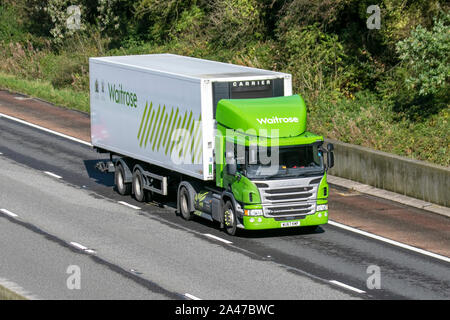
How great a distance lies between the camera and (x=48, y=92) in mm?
45469

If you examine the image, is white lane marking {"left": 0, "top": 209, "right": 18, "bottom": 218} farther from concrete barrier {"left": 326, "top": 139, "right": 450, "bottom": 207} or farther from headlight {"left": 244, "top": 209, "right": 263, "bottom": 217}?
concrete barrier {"left": 326, "top": 139, "right": 450, "bottom": 207}

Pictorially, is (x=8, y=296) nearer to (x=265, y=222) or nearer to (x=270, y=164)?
(x=265, y=222)

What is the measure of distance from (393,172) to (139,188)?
7539mm

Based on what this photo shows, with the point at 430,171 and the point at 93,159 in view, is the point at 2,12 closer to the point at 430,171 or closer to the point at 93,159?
the point at 93,159

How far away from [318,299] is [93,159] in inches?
643

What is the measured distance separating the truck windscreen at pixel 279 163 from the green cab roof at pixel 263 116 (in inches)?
15.1

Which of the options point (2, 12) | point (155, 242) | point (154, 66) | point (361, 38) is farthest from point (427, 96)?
point (2, 12)

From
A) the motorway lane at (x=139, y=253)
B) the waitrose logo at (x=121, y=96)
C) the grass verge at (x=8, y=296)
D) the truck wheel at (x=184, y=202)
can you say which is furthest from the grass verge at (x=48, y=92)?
the grass verge at (x=8, y=296)

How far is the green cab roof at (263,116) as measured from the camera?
72.9ft

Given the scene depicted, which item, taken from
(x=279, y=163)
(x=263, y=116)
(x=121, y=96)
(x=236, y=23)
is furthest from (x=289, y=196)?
(x=236, y=23)

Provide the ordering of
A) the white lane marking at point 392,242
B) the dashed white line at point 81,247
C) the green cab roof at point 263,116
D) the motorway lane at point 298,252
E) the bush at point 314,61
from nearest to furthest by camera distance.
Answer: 1. the motorway lane at point 298,252
2. the dashed white line at point 81,247
3. the white lane marking at point 392,242
4. the green cab roof at point 263,116
5. the bush at point 314,61

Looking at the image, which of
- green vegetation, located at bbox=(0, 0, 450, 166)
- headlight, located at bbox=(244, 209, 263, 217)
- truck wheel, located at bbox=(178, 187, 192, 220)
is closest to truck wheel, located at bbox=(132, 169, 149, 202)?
truck wheel, located at bbox=(178, 187, 192, 220)

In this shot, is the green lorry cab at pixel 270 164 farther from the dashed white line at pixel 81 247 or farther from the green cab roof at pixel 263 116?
the dashed white line at pixel 81 247

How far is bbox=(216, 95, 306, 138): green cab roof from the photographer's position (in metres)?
22.2
